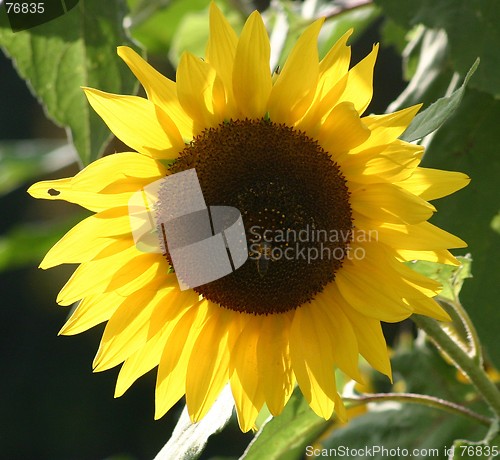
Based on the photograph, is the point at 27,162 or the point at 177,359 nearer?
the point at 177,359

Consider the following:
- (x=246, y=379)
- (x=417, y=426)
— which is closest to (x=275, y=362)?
(x=246, y=379)

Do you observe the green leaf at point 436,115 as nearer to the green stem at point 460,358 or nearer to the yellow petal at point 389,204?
the yellow petal at point 389,204

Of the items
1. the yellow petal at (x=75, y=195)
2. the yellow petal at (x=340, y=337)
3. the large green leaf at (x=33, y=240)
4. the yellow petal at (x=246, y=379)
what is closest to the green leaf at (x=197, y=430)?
the yellow petal at (x=246, y=379)

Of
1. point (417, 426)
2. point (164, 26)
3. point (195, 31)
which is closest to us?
point (417, 426)

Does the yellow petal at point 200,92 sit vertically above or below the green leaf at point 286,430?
above

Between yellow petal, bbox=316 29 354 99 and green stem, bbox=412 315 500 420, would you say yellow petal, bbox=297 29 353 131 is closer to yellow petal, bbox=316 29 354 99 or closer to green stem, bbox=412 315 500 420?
yellow petal, bbox=316 29 354 99

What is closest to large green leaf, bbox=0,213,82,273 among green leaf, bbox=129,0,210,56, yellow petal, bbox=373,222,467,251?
green leaf, bbox=129,0,210,56

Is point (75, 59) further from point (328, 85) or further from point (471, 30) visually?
point (471, 30)

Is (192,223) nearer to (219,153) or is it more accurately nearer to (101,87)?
(219,153)
